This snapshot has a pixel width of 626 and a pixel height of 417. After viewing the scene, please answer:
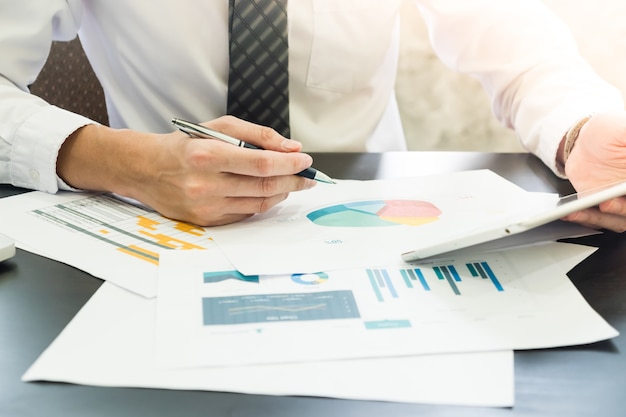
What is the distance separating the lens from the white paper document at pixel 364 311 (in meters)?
0.40

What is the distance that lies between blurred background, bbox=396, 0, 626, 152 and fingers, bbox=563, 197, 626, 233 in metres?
0.93

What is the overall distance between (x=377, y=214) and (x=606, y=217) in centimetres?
21

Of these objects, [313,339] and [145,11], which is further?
[145,11]

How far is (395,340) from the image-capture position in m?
0.41

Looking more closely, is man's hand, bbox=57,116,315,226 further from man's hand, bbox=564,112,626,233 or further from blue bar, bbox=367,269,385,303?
man's hand, bbox=564,112,626,233

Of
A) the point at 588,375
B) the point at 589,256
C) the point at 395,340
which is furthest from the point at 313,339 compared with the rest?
the point at 589,256

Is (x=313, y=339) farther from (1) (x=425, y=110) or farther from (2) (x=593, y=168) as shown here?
(1) (x=425, y=110)

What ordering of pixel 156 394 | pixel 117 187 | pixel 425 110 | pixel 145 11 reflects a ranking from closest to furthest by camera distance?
pixel 156 394 < pixel 117 187 < pixel 145 11 < pixel 425 110

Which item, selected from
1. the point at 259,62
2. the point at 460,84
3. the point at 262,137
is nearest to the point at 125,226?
the point at 262,137

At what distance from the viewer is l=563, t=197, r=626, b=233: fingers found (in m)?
0.58

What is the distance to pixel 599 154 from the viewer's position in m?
0.71

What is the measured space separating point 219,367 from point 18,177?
445 mm

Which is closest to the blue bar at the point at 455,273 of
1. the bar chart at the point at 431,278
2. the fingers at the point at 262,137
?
the bar chart at the point at 431,278

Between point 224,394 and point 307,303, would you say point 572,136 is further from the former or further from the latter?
point 224,394
